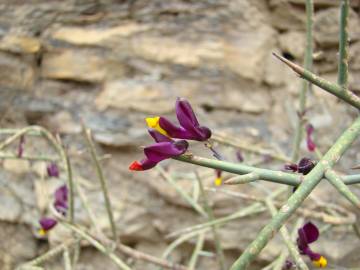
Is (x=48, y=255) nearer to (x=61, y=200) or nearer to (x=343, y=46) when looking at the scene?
(x=61, y=200)

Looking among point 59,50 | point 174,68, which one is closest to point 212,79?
point 174,68

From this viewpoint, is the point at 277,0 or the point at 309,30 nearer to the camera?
the point at 309,30

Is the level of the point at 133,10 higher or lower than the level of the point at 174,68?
higher

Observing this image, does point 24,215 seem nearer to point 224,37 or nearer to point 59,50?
point 59,50

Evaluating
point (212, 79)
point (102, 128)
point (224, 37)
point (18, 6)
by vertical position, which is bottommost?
point (102, 128)

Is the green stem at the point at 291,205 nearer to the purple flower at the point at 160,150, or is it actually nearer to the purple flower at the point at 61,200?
the purple flower at the point at 160,150

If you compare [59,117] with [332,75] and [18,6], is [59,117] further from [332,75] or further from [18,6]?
[332,75]

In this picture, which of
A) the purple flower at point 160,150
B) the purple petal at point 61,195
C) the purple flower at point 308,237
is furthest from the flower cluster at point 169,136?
the purple petal at point 61,195
